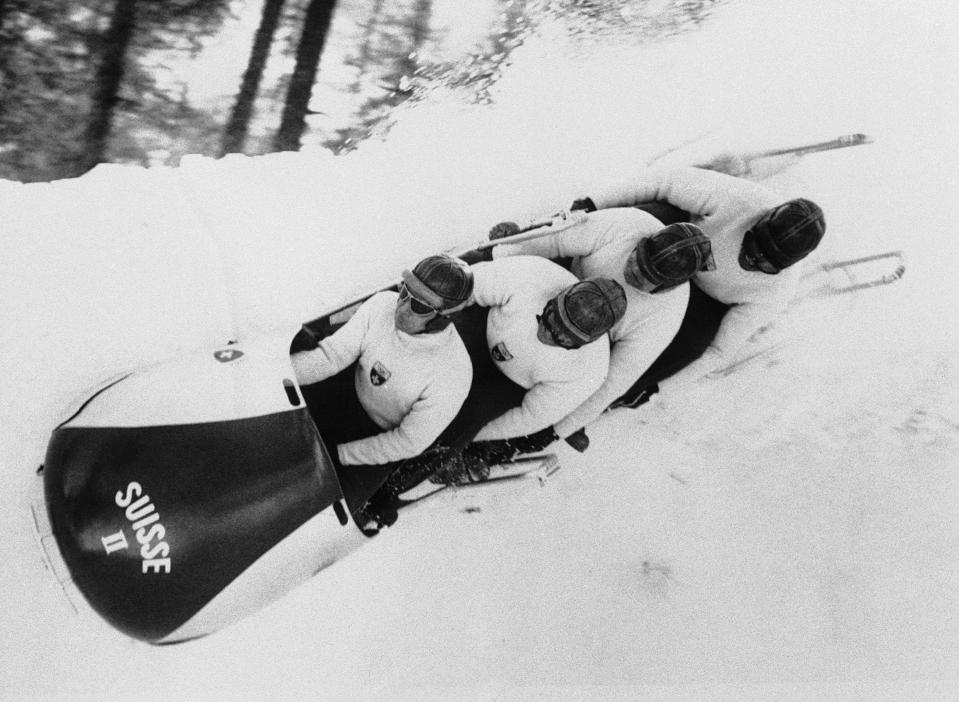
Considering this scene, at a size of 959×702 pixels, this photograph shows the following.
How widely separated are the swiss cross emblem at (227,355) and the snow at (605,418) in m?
0.54

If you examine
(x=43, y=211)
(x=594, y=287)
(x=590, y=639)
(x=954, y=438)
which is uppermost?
(x=594, y=287)

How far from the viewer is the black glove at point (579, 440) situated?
2220mm

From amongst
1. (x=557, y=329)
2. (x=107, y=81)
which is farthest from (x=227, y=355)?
(x=107, y=81)

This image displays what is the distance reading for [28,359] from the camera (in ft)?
6.41

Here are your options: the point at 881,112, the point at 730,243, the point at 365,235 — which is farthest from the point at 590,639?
the point at 881,112

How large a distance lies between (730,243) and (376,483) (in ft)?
4.76

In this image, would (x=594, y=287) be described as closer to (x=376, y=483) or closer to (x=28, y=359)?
(x=376, y=483)

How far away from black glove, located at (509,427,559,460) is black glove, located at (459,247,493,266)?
64 cm

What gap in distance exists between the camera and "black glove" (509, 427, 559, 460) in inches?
81.7

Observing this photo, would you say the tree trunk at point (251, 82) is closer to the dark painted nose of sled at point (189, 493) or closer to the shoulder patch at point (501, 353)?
the dark painted nose of sled at point (189, 493)

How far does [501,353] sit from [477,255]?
42 cm

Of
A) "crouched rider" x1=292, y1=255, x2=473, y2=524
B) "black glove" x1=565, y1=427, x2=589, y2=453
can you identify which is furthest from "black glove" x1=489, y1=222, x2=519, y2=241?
"black glove" x1=565, y1=427, x2=589, y2=453

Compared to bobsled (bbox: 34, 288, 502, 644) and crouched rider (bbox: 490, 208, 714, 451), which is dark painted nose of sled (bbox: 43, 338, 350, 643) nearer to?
bobsled (bbox: 34, 288, 502, 644)

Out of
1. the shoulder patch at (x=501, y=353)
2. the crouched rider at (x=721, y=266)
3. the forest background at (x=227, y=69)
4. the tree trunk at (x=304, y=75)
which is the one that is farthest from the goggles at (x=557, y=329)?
the tree trunk at (x=304, y=75)
